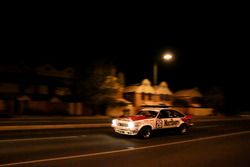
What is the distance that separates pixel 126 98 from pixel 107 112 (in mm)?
8353

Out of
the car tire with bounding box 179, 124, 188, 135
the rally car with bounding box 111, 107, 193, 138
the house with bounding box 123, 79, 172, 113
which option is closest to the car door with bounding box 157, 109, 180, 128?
the rally car with bounding box 111, 107, 193, 138

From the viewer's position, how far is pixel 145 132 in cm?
1516

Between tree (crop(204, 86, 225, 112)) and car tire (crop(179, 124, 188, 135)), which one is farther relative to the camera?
tree (crop(204, 86, 225, 112))

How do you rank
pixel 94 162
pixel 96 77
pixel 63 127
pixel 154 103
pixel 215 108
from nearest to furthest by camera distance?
1. pixel 94 162
2. pixel 63 127
3. pixel 96 77
4. pixel 154 103
5. pixel 215 108

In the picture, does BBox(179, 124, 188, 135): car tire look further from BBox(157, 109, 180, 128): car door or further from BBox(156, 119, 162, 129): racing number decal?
BBox(156, 119, 162, 129): racing number decal

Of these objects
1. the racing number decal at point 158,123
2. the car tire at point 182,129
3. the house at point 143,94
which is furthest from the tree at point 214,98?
the racing number decal at point 158,123

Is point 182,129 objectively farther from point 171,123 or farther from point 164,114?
point 164,114

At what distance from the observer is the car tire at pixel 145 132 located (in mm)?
14992

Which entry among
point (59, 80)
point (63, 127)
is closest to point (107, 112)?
point (59, 80)

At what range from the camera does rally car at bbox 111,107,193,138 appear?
1471cm

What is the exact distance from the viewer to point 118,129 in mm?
15398

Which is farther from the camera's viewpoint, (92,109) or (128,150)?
(92,109)

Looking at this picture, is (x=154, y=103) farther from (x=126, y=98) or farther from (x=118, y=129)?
(x=118, y=129)

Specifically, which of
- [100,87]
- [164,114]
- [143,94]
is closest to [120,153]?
[164,114]
